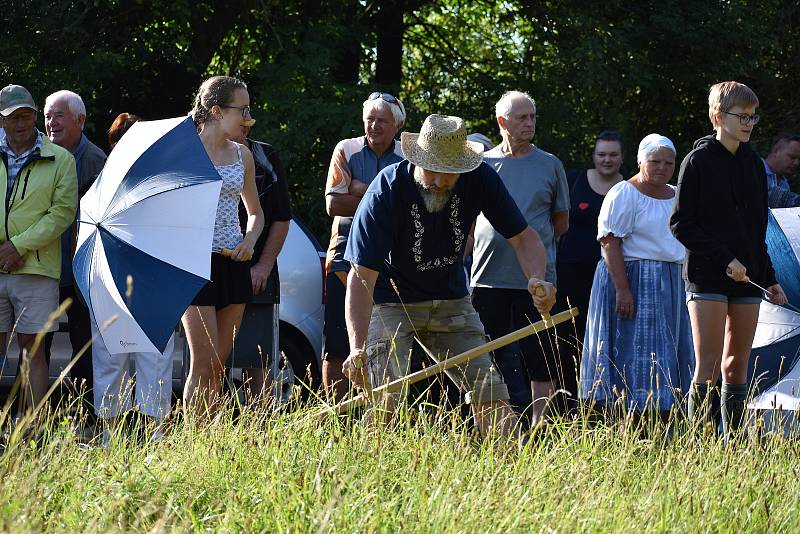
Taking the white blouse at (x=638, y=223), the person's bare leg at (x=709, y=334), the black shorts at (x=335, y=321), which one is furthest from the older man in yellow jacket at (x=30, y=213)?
the person's bare leg at (x=709, y=334)

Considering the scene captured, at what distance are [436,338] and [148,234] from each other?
1438mm

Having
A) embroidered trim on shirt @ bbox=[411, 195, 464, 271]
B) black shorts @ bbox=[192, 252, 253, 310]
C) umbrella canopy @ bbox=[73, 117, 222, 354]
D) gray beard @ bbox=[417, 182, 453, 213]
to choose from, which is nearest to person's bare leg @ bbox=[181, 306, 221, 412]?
black shorts @ bbox=[192, 252, 253, 310]

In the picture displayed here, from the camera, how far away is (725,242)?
6.62 meters

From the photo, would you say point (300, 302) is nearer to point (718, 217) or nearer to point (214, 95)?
point (214, 95)

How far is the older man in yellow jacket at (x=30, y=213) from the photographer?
7465mm

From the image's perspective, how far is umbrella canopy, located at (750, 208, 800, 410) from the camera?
7316 millimetres

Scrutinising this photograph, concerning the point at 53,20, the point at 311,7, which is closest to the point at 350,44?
the point at 311,7

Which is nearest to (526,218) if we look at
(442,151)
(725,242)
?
(725,242)

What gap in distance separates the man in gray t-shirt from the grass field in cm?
217

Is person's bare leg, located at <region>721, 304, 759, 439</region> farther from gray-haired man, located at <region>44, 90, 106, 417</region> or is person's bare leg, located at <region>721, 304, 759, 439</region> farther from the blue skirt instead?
gray-haired man, located at <region>44, 90, 106, 417</region>

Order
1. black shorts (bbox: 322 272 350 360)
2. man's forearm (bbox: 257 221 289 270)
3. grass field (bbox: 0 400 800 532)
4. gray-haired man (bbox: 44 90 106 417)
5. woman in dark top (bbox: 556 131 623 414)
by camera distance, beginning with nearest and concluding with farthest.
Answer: grass field (bbox: 0 400 800 532), man's forearm (bbox: 257 221 289 270), gray-haired man (bbox: 44 90 106 417), black shorts (bbox: 322 272 350 360), woman in dark top (bbox: 556 131 623 414)

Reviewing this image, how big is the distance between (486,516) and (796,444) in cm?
166

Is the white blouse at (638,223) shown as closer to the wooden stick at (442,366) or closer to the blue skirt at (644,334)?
the blue skirt at (644,334)

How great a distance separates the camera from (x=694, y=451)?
523 cm
